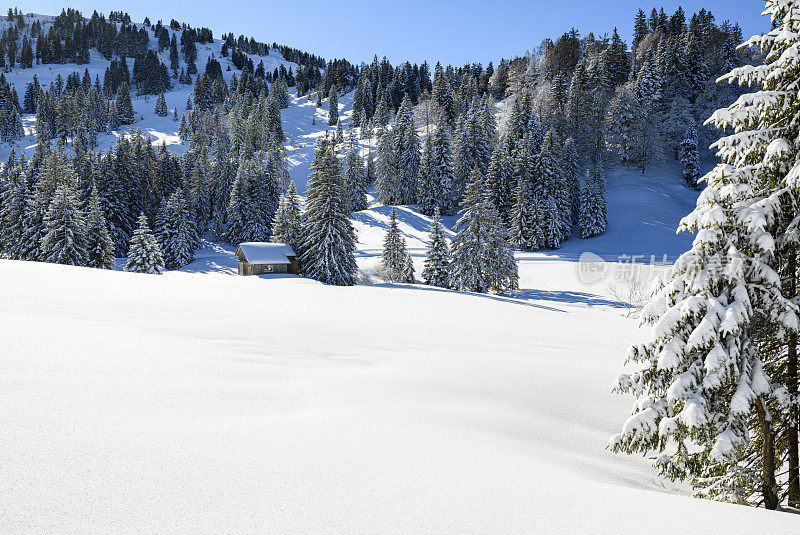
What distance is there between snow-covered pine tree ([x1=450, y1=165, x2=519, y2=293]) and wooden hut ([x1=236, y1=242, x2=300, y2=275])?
14908 millimetres

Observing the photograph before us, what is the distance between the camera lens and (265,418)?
5.23 meters

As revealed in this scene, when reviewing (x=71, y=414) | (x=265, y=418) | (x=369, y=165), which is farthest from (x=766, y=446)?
(x=369, y=165)

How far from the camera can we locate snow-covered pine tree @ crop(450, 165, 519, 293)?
39.1m

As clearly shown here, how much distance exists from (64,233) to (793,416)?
44.0 meters

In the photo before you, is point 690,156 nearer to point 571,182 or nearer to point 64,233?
point 571,182

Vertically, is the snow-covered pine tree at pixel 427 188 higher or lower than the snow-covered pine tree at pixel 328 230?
higher

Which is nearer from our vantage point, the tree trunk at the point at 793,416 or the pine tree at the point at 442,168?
the tree trunk at the point at 793,416

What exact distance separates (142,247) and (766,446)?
42.2 metres

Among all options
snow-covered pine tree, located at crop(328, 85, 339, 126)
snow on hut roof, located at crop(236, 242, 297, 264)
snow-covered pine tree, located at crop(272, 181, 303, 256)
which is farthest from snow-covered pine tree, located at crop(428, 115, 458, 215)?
snow-covered pine tree, located at crop(328, 85, 339, 126)

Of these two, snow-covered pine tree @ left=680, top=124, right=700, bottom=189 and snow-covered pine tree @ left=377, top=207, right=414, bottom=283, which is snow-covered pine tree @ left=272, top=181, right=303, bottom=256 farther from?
snow-covered pine tree @ left=680, top=124, right=700, bottom=189

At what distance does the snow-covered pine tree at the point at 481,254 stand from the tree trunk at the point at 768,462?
111 ft

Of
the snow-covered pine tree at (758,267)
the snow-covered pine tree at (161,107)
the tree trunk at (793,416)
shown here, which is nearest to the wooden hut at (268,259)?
the snow-covered pine tree at (758,267)

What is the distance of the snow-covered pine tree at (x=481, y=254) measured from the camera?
39094 mm

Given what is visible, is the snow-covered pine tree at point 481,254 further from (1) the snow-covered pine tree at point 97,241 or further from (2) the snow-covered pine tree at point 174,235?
(2) the snow-covered pine tree at point 174,235
